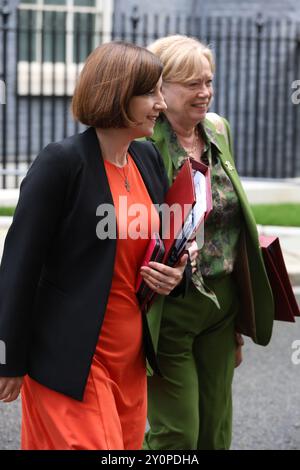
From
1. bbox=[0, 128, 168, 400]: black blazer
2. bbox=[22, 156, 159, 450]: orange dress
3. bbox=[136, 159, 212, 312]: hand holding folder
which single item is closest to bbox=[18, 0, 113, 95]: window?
bbox=[136, 159, 212, 312]: hand holding folder

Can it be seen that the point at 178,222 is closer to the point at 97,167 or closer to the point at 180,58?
the point at 97,167

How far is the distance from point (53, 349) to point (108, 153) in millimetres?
636

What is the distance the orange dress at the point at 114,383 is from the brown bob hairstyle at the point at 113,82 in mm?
171

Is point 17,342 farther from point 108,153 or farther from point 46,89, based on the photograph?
point 46,89

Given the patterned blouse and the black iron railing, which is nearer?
the patterned blouse

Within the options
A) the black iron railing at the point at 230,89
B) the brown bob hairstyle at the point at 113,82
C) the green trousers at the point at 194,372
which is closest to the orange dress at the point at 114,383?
the brown bob hairstyle at the point at 113,82

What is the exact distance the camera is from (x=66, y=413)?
3119 millimetres

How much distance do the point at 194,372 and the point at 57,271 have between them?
1.07 m

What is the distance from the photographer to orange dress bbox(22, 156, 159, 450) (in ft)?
10.2

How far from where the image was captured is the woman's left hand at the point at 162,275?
322cm

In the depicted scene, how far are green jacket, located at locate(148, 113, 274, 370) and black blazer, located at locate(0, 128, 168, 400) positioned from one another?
0.82 metres

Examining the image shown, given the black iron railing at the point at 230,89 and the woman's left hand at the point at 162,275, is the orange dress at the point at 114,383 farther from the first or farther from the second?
the black iron railing at the point at 230,89

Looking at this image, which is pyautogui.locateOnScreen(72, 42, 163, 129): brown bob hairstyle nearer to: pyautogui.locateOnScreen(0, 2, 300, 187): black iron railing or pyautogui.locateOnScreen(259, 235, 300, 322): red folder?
pyautogui.locateOnScreen(259, 235, 300, 322): red folder
